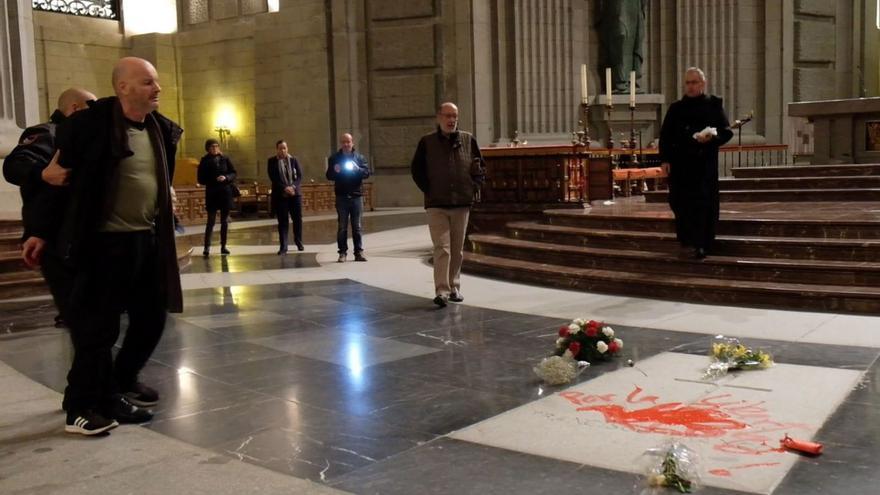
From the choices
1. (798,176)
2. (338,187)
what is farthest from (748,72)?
(338,187)

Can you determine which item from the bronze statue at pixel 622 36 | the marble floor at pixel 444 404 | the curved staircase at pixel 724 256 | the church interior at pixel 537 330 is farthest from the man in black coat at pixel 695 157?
the bronze statue at pixel 622 36

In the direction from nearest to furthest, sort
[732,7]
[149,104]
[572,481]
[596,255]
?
[572,481] → [149,104] → [596,255] → [732,7]

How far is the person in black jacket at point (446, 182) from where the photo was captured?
25.5 feet

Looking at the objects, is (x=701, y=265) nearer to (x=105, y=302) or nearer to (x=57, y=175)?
(x=105, y=302)

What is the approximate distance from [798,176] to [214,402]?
9698mm

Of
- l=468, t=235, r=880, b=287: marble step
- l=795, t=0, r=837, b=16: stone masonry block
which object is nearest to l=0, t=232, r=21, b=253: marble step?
l=468, t=235, r=880, b=287: marble step

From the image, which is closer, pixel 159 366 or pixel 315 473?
pixel 315 473

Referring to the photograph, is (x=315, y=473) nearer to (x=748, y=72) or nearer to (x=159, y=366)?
(x=159, y=366)

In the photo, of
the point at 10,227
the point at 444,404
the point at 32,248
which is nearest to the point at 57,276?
the point at 32,248

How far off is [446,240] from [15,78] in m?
7.68

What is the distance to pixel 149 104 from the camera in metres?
4.20

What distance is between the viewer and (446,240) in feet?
25.8

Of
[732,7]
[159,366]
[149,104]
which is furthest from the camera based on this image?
[732,7]

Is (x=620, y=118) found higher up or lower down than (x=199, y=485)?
higher up
